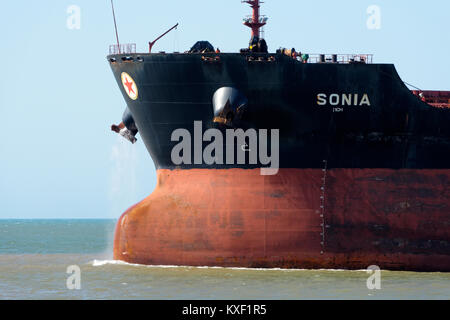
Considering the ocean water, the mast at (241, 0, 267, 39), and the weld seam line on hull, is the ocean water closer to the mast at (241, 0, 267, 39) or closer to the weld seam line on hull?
the weld seam line on hull

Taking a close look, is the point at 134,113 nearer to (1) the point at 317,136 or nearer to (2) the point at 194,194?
(2) the point at 194,194

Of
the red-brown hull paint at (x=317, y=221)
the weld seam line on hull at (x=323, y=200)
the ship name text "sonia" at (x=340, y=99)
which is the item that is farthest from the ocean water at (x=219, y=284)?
the ship name text "sonia" at (x=340, y=99)

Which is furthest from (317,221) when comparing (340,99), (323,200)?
(340,99)

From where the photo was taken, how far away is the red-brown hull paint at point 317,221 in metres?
28.6

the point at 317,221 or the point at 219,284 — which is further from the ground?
the point at 317,221

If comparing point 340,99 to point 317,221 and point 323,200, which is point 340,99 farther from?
point 317,221

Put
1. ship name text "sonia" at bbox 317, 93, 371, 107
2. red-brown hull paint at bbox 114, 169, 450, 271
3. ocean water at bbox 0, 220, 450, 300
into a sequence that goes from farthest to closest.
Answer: ship name text "sonia" at bbox 317, 93, 371, 107, red-brown hull paint at bbox 114, 169, 450, 271, ocean water at bbox 0, 220, 450, 300

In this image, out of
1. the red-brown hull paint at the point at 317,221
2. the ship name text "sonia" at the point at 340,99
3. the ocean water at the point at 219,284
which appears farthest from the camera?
the ship name text "sonia" at the point at 340,99

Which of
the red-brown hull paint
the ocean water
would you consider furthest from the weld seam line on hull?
the ocean water

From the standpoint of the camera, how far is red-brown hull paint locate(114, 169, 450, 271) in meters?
28.6

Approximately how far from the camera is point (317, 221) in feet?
94.2

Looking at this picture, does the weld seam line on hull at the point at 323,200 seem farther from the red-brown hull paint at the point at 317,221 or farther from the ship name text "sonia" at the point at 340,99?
the ship name text "sonia" at the point at 340,99

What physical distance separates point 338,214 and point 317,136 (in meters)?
2.41
